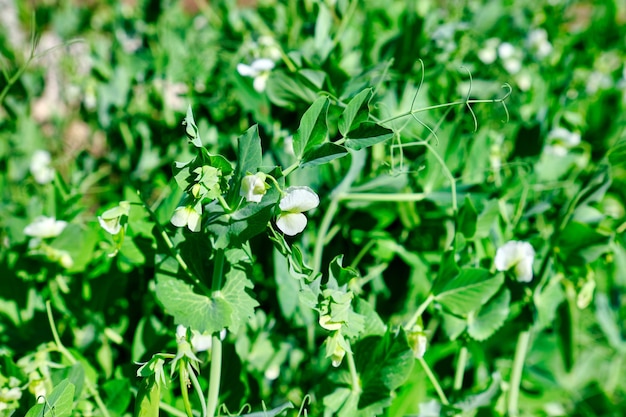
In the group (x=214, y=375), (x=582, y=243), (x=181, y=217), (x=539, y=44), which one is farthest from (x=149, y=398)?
(x=539, y=44)

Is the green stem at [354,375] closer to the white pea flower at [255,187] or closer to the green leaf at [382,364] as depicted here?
the green leaf at [382,364]

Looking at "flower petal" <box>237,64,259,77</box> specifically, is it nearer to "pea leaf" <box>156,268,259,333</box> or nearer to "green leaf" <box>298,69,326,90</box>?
"green leaf" <box>298,69,326,90</box>

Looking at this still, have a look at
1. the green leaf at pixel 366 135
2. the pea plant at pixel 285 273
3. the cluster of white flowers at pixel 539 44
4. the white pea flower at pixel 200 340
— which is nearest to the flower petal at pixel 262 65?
the pea plant at pixel 285 273

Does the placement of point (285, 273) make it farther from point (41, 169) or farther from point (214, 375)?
point (41, 169)

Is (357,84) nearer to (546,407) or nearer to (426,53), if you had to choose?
(426,53)

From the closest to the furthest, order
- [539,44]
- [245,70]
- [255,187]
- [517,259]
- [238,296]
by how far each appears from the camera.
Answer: [255,187], [238,296], [517,259], [245,70], [539,44]

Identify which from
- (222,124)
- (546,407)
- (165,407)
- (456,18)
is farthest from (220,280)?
(456,18)

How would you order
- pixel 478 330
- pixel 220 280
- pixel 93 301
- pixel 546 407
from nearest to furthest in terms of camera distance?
pixel 220 280, pixel 478 330, pixel 93 301, pixel 546 407
